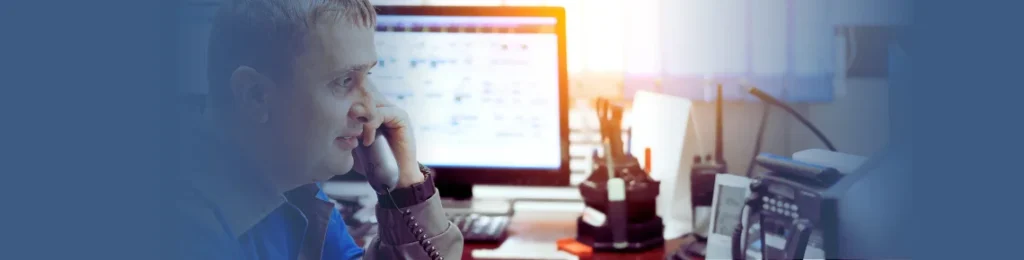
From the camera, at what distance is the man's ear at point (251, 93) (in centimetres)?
98

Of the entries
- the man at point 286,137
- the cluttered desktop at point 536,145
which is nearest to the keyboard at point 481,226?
the cluttered desktop at point 536,145

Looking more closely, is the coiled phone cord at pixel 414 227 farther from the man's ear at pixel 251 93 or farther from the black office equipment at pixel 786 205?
the black office equipment at pixel 786 205

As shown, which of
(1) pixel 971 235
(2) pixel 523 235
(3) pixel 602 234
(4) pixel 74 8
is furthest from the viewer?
(2) pixel 523 235

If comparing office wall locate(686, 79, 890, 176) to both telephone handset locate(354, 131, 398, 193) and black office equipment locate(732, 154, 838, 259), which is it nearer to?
black office equipment locate(732, 154, 838, 259)

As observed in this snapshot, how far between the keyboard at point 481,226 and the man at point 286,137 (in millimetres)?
221

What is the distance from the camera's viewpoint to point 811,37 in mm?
1573

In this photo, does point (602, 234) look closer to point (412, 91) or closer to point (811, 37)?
point (412, 91)

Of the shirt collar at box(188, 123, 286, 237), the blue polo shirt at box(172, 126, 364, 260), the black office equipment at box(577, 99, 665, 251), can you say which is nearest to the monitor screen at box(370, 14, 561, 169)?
the black office equipment at box(577, 99, 665, 251)

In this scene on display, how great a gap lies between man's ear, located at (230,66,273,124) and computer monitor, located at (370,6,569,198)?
41 cm

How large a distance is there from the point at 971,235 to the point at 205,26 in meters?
1.04

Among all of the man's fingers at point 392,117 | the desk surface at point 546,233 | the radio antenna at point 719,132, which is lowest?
the desk surface at point 546,233

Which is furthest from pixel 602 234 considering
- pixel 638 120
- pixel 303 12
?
pixel 303 12

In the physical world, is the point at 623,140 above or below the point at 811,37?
below

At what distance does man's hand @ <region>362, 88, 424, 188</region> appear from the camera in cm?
A: 112
